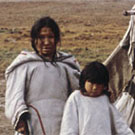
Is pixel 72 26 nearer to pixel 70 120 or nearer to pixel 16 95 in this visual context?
pixel 16 95

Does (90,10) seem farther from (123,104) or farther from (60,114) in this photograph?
(60,114)

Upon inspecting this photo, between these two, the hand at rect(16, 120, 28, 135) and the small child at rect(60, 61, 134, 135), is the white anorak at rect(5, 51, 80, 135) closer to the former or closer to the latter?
the hand at rect(16, 120, 28, 135)

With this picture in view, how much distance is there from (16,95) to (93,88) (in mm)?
583

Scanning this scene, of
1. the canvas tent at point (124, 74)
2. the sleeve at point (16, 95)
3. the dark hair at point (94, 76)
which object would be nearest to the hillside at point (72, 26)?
the canvas tent at point (124, 74)

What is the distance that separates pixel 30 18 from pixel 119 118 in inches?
1045

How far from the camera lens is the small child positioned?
4.70 metres

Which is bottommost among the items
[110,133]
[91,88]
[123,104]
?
[123,104]

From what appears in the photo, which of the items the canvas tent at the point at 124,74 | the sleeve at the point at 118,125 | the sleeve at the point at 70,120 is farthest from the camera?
the canvas tent at the point at 124,74

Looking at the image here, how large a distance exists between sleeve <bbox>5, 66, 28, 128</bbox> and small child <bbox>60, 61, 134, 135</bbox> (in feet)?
1.13

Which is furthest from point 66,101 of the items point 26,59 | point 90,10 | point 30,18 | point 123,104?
point 90,10

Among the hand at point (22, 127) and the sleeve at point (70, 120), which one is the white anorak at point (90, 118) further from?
the hand at point (22, 127)

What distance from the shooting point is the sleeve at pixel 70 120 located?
467cm

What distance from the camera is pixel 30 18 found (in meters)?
31.1

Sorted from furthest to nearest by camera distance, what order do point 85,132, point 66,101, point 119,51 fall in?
point 119,51 → point 66,101 → point 85,132
